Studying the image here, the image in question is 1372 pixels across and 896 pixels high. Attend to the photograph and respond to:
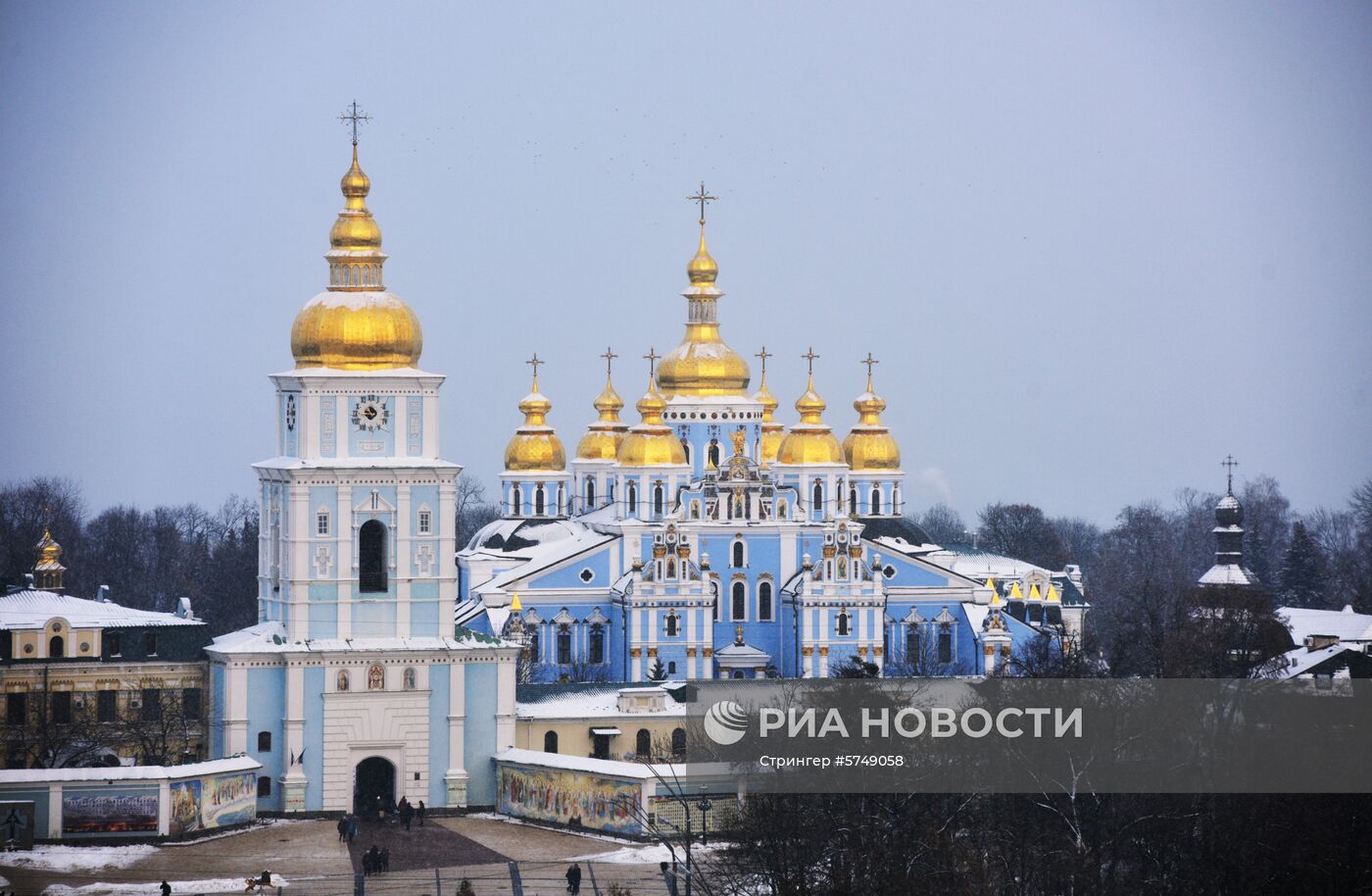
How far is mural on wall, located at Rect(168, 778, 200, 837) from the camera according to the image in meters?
43.3

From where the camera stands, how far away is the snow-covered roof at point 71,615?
47562mm

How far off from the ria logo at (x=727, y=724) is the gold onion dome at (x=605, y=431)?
914 inches

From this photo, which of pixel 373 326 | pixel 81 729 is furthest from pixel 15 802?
pixel 373 326

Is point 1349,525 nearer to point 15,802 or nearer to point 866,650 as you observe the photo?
point 866,650

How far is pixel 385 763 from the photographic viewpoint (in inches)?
1827

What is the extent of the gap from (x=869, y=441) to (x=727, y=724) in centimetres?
2694

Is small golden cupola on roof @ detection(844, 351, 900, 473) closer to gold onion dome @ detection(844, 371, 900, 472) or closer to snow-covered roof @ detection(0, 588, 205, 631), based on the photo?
gold onion dome @ detection(844, 371, 900, 472)

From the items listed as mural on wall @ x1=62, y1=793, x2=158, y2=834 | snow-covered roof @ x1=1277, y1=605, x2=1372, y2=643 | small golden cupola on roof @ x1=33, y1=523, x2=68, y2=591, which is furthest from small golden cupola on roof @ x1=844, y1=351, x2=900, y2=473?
mural on wall @ x1=62, y1=793, x2=158, y2=834

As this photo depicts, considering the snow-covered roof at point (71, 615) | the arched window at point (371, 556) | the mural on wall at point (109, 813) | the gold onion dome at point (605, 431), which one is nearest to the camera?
the mural on wall at point (109, 813)

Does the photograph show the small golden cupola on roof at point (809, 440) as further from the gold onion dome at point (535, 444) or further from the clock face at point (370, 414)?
the clock face at point (370, 414)

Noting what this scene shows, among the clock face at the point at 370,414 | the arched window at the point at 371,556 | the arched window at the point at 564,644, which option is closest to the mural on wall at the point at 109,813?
the arched window at the point at 371,556

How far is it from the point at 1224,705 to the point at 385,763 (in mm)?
11655

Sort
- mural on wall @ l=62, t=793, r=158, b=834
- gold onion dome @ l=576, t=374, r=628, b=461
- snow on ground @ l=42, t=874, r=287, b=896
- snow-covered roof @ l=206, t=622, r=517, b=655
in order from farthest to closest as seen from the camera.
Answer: gold onion dome @ l=576, t=374, r=628, b=461 → snow-covered roof @ l=206, t=622, r=517, b=655 → mural on wall @ l=62, t=793, r=158, b=834 → snow on ground @ l=42, t=874, r=287, b=896

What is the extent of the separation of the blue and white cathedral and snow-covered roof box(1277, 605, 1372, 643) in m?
4.02
